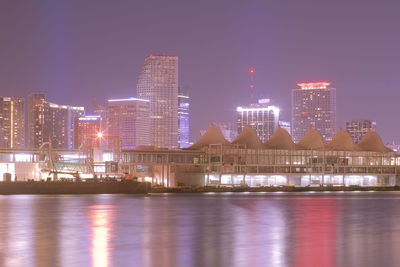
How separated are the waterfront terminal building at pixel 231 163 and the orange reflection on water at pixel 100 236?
232 ft

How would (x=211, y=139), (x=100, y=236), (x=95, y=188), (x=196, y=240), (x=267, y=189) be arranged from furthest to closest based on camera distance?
(x=211, y=139) → (x=267, y=189) → (x=95, y=188) → (x=100, y=236) → (x=196, y=240)

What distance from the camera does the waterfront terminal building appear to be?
119m

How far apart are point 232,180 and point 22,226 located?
91608 mm

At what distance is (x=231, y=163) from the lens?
128125mm

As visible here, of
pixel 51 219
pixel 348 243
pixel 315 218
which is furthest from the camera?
pixel 315 218

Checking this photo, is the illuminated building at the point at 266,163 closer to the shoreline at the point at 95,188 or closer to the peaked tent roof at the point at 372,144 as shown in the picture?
the peaked tent roof at the point at 372,144

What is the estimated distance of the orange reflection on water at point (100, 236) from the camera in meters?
25.2

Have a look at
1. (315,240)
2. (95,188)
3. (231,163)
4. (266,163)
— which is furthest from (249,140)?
(315,240)

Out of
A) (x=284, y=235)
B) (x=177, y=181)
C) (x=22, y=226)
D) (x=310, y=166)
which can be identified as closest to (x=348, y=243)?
(x=284, y=235)

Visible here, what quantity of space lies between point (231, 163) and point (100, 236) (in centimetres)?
9590

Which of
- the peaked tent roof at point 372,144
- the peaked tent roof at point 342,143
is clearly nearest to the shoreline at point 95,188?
the peaked tent roof at point 342,143

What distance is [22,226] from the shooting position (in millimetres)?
37656

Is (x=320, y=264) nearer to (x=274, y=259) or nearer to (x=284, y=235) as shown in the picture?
(x=274, y=259)

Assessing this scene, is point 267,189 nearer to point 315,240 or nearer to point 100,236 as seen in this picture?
point 315,240
